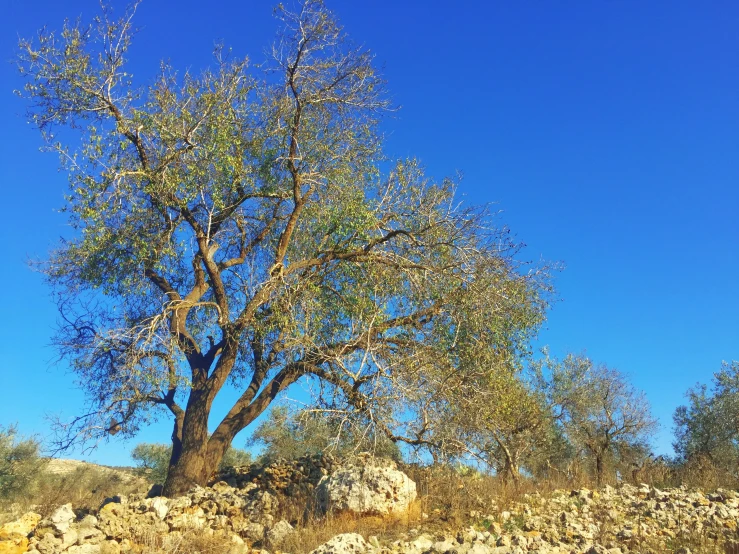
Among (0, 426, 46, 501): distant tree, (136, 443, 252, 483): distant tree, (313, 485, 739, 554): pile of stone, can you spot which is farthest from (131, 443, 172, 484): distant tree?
(313, 485, 739, 554): pile of stone

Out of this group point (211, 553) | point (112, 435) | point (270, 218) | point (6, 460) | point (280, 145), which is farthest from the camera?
point (6, 460)

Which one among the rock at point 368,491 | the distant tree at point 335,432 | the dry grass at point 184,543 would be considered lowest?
the dry grass at point 184,543

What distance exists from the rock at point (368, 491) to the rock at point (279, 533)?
3.29 ft

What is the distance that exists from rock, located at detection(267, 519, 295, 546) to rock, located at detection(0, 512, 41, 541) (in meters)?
3.92

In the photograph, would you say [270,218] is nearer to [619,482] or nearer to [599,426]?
[619,482]

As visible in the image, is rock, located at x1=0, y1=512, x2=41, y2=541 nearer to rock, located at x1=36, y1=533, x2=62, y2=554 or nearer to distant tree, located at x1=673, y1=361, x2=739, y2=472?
rock, located at x1=36, y1=533, x2=62, y2=554

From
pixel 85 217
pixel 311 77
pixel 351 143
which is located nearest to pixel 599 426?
pixel 351 143

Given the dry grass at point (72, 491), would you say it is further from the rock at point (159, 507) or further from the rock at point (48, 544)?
the rock at point (48, 544)

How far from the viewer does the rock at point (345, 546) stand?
861cm

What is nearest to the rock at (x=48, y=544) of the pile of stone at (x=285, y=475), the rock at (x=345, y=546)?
the rock at (x=345, y=546)

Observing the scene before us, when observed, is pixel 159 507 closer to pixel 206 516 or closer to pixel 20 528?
pixel 206 516

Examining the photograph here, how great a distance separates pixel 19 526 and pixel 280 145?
10024 mm

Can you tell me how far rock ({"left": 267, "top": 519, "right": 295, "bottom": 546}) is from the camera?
10320 mm

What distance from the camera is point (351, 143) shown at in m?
16.2
